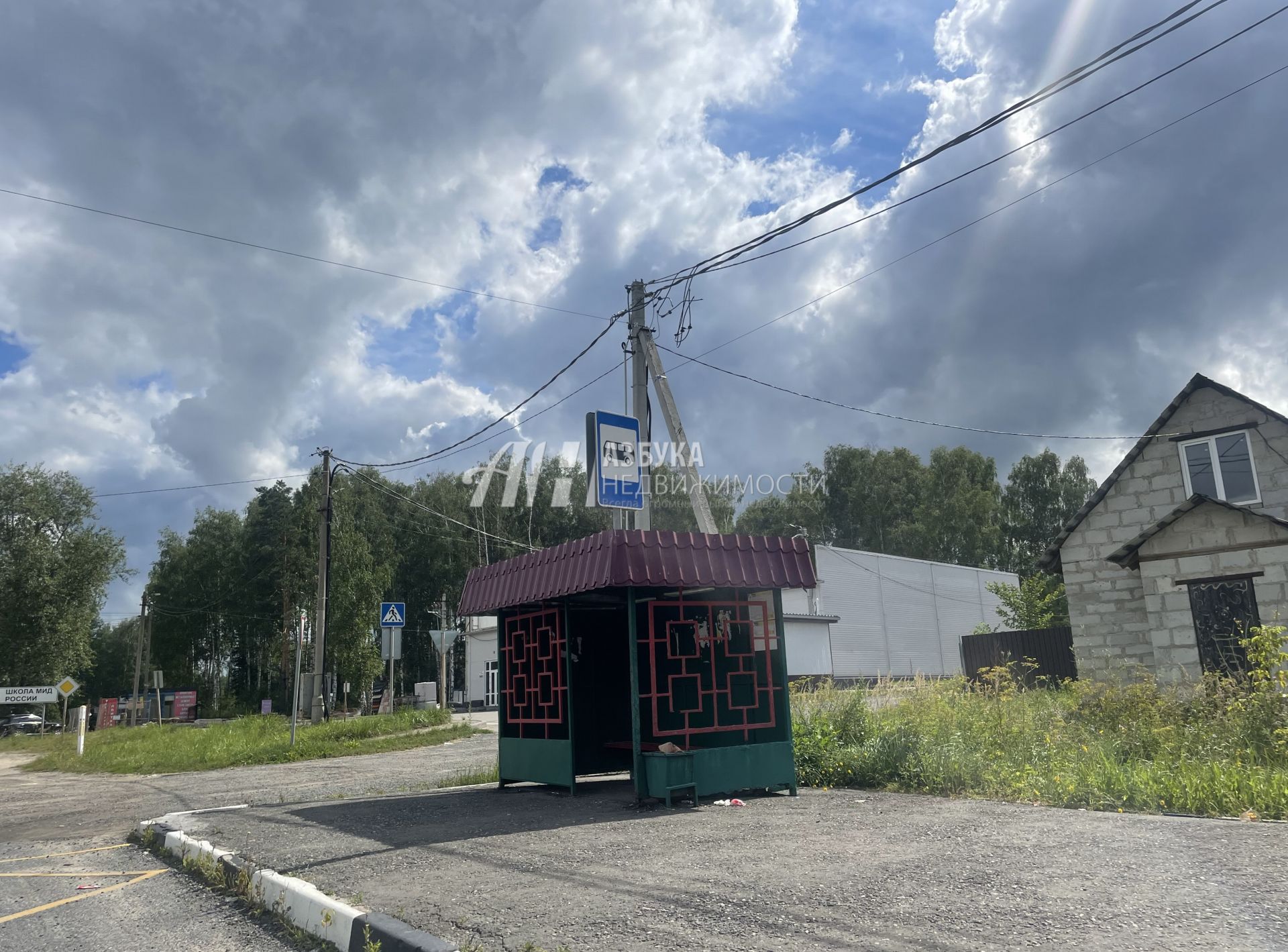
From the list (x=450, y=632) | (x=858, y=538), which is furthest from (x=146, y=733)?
(x=858, y=538)

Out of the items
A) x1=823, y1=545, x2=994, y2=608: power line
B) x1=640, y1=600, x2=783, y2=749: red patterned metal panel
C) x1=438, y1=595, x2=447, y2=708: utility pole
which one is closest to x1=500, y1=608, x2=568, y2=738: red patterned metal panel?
x1=640, y1=600, x2=783, y2=749: red patterned metal panel

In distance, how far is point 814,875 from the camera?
5383mm

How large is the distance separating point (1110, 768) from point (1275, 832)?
7.20ft

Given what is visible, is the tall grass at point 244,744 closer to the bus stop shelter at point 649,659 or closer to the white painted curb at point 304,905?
the bus stop shelter at point 649,659

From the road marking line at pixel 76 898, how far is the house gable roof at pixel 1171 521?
16.1m

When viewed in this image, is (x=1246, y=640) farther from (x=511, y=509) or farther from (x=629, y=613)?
(x=511, y=509)

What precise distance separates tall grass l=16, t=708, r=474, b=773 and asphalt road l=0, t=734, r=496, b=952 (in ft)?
3.45

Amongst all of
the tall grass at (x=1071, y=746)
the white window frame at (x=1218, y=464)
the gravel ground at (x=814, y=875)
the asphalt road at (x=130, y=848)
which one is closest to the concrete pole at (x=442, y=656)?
the asphalt road at (x=130, y=848)

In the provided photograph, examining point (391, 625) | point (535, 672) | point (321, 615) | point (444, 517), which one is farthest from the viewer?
point (444, 517)

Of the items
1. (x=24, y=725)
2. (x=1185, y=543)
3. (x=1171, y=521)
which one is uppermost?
(x=1171, y=521)

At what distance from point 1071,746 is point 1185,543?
809 cm

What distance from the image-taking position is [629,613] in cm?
889

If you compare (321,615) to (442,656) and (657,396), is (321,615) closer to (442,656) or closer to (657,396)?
(442,656)

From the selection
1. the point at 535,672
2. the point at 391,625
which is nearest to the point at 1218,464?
the point at 535,672
